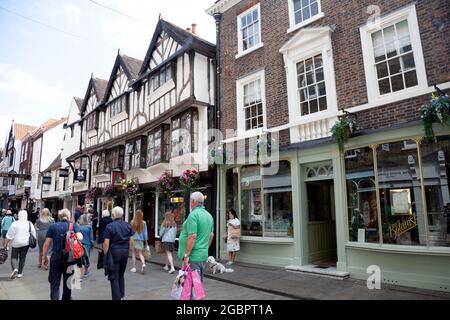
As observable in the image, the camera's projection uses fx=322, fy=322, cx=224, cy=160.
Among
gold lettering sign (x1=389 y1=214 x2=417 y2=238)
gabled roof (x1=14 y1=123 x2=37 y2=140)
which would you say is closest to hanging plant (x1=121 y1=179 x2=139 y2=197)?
gold lettering sign (x1=389 y1=214 x2=417 y2=238)

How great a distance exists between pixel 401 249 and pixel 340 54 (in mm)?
4888

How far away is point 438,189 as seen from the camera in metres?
6.45

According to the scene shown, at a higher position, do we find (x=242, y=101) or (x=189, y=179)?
(x=242, y=101)

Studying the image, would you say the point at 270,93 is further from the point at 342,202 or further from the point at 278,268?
the point at 278,268

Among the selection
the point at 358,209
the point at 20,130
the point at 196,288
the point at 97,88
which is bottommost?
the point at 196,288

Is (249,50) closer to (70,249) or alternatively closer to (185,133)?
(185,133)

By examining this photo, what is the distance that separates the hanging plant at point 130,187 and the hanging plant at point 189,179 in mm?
4672

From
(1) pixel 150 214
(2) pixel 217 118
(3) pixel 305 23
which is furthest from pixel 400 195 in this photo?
(1) pixel 150 214

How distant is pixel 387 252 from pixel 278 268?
9.89 ft

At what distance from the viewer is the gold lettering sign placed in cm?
673

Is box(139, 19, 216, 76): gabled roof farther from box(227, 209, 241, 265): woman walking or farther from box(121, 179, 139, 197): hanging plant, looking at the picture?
box(227, 209, 241, 265): woman walking

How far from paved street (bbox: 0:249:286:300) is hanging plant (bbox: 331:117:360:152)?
12.7ft

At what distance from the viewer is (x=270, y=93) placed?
9.97 m
